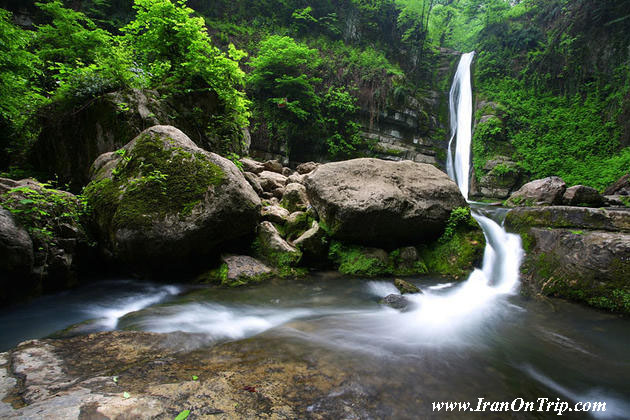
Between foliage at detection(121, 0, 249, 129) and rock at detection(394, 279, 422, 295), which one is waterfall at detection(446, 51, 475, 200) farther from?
foliage at detection(121, 0, 249, 129)

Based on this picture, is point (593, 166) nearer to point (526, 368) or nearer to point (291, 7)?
point (526, 368)

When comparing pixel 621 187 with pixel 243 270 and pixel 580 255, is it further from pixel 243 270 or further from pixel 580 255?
pixel 243 270

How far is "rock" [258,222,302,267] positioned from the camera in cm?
506

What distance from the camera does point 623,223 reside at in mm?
4602

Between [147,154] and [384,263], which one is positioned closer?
[147,154]

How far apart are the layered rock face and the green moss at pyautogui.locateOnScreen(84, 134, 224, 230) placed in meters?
6.09

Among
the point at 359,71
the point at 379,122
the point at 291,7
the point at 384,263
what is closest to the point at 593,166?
the point at 379,122

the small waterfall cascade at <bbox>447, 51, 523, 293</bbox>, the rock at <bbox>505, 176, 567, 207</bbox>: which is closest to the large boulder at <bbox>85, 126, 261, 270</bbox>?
the small waterfall cascade at <bbox>447, 51, 523, 293</bbox>

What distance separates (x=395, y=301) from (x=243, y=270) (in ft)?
8.82

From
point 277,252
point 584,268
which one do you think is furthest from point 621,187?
point 277,252

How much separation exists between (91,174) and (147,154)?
159 cm

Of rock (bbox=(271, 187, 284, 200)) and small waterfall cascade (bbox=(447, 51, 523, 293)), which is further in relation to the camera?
rock (bbox=(271, 187, 284, 200))

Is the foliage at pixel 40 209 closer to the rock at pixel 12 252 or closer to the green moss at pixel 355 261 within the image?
the rock at pixel 12 252

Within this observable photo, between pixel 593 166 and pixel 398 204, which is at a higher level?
pixel 593 166
